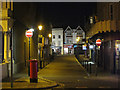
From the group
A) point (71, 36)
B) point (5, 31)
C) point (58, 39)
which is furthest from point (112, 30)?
point (71, 36)

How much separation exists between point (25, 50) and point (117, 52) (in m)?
9.53

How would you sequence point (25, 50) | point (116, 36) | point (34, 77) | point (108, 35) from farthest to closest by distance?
point (25, 50), point (108, 35), point (116, 36), point (34, 77)

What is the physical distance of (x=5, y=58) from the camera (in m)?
16.5

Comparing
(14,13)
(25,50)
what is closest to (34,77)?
(14,13)

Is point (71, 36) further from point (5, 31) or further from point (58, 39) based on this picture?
point (5, 31)

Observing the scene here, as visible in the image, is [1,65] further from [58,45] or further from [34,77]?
[58,45]

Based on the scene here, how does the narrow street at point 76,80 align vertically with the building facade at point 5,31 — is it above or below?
below

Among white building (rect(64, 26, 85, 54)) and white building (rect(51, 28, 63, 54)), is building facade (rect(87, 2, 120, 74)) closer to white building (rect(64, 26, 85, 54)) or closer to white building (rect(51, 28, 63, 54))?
white building (rect(51, 28, 63, 54))

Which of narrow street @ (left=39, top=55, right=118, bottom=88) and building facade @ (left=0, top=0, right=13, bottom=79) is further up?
building facade @ (left=0, top=0, right=13, bottom=79)

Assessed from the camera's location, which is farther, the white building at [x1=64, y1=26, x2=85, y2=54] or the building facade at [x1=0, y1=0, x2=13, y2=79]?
the white building at [x1=64, y1=26, x2=85, y2=54]

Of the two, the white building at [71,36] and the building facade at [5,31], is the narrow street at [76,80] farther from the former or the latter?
the white building at [71,36]

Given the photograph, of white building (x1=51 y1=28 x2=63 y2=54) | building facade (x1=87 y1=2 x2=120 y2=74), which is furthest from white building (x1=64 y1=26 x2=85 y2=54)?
building facade (x1=87 y1=2 x2=120 y2=74)

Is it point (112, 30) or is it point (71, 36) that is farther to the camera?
point (71, 36)

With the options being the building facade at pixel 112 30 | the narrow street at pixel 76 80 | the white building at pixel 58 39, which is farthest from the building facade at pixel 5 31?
the white building at pixel 58 39
